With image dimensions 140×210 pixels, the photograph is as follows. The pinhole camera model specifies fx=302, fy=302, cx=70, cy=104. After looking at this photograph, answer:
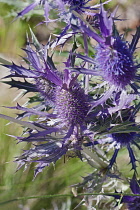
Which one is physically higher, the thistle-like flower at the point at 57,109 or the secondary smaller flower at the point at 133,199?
the thistle-like flower at the point at 57,109

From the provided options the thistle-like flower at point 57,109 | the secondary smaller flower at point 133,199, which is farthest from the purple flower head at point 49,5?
the secondary smaller flower at point 133,199

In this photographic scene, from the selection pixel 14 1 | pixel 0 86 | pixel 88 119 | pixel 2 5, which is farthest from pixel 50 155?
pixel 2 5

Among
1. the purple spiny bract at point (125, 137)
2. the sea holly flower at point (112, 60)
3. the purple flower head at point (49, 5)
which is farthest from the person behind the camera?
the purple spiny bract at point (125, 137)

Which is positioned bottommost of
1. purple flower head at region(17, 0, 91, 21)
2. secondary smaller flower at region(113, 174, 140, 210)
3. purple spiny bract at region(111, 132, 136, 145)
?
secondary smaller flower at region(113, 174, 140, 210)

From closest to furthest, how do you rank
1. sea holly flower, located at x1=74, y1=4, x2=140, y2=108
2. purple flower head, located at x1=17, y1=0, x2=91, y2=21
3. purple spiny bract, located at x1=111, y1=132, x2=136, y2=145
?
sea holly flower, located at x1=74, y1=4, x2=140, y2=108 < purple flower head, located at x1=17, y1=0, x2=91, y2=21 < purple spiny bract, located at x1=111, y1=132, x2=136, y2=145

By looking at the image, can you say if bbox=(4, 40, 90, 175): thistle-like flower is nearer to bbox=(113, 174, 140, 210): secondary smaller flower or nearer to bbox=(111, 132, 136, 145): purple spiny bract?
bbox=(111, 132, 136, 145): purple spiny bract

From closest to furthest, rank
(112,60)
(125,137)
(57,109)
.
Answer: (112,60), (57,109), (125,137)

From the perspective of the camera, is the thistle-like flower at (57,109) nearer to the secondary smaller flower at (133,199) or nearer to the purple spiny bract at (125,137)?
the purple spiny bract at (125,137)

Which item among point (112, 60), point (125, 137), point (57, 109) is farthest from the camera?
point (125, 137)

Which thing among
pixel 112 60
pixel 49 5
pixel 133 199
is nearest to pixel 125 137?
pixel 133 199

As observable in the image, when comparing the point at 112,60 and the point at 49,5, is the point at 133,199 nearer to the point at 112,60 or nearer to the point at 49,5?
the point at 112,60

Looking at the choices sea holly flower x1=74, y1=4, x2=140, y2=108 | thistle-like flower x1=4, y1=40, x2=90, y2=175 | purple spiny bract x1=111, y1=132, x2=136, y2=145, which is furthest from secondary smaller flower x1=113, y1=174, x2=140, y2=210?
sea holly flower x1=74, y1=4, x2=140, y2=108
